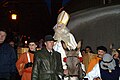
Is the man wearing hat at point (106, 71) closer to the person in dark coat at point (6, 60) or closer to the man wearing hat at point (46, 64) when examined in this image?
the man wearing hat at point (46, 64)

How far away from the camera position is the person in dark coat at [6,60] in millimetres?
6867

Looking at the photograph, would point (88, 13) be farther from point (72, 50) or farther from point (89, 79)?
point (89, 79)

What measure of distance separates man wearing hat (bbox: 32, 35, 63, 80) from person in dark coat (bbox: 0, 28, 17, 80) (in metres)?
0.58

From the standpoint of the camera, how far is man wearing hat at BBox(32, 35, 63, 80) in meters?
7.46

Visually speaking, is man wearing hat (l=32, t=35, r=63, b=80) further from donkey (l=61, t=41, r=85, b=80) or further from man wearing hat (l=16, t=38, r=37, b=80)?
donkey (l=61, t=41, r=85, b=80)

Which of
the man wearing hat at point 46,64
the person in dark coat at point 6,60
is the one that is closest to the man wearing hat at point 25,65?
the man wearing hat at point 46,64

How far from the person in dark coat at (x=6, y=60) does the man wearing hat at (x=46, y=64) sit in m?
0.58

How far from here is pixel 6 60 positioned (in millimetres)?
6973

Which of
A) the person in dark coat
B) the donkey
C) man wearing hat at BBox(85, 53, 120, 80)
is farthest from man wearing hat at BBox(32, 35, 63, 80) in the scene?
the donkey

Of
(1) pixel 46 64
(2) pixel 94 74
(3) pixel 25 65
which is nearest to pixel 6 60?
(1) pixel 46 64

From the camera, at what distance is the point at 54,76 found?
24.8ft

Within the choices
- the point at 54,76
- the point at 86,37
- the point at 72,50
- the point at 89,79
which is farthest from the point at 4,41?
the point at 86,37

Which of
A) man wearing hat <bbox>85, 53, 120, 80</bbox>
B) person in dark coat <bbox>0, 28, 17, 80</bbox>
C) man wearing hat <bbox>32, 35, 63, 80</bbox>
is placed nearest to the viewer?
person in dark coat <bbox>0, 28, 17, 80</bbox>

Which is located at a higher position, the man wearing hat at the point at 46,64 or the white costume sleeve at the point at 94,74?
the man wearing hat at the point at 46,64
